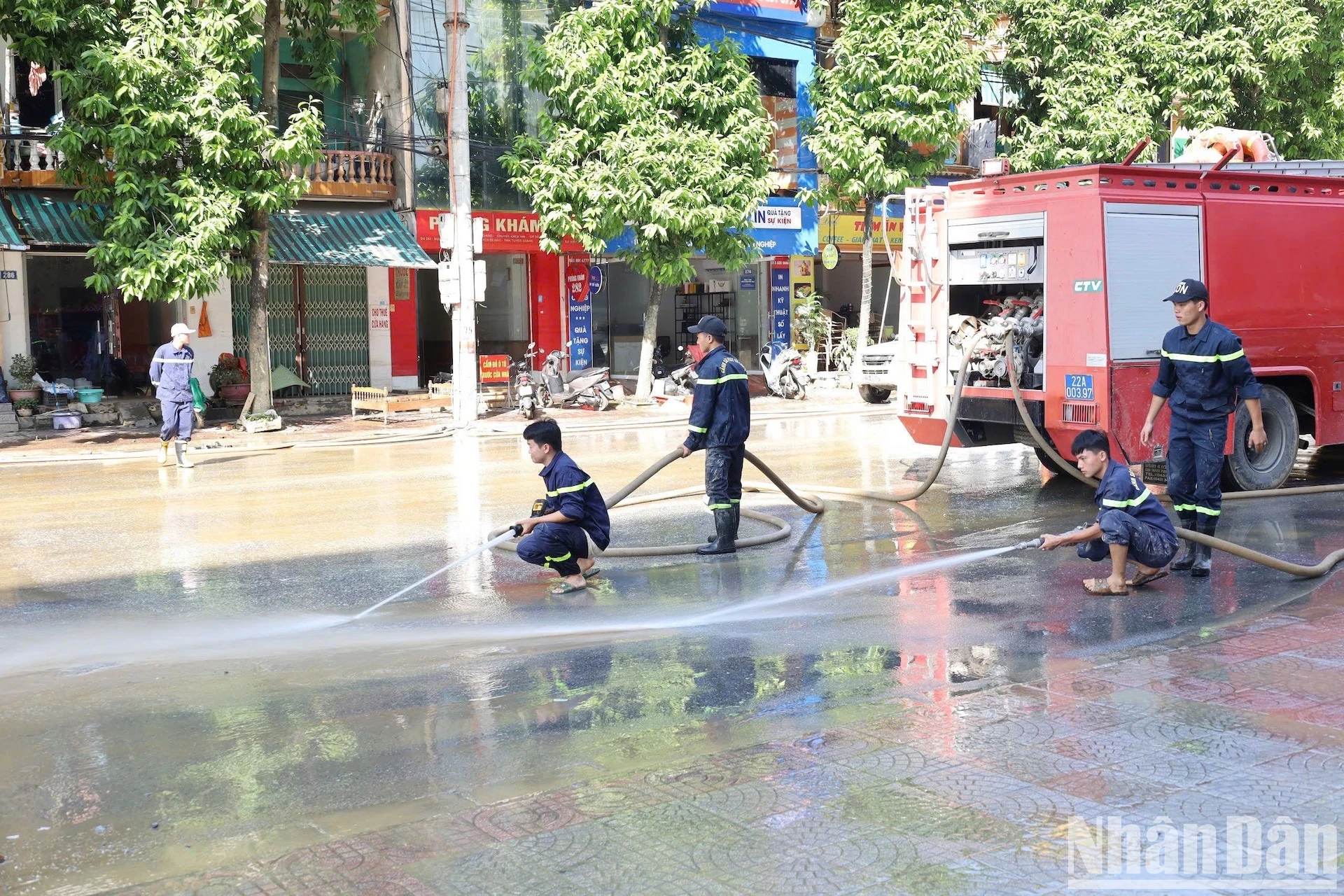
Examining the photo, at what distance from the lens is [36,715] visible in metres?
5.70

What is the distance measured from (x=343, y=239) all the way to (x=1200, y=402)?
16.8 meters

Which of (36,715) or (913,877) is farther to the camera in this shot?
(36,715)

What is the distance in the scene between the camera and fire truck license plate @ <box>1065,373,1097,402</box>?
10695 millimetres

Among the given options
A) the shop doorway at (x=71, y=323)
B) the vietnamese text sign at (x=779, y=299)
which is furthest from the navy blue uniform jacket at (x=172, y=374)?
the vietnamese text sign at (x=779, y=299)

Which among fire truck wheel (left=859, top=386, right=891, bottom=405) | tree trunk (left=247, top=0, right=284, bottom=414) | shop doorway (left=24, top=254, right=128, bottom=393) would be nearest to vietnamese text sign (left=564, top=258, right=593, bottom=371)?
fire truck wheel (left=859, top=386, right=891, bottom=405)

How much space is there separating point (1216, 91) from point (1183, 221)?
17.1 m

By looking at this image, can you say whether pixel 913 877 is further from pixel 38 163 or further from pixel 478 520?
pixel 38 163

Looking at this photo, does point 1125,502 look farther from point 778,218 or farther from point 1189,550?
point 778,218

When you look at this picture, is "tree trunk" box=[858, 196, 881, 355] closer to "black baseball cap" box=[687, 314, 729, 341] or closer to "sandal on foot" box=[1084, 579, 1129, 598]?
"black baseball cap" box=[687, 314, 729, 341]

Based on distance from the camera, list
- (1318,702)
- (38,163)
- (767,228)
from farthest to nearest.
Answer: (767,228) → (38,163) → (1318,702)

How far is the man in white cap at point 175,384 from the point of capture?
50.0ft

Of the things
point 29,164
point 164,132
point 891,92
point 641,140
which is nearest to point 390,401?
point 164,132

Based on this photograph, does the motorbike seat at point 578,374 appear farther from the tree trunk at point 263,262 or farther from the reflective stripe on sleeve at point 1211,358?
the reflective stripe on sleeve at point 1211,358

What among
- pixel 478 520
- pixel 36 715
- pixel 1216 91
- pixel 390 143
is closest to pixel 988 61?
pixel 1216 91
